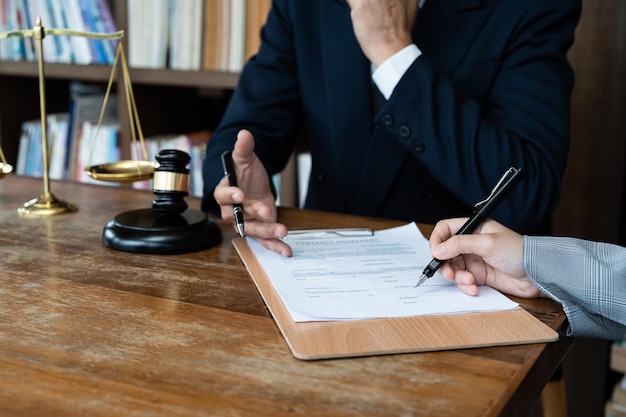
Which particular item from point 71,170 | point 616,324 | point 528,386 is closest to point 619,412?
point 616,324

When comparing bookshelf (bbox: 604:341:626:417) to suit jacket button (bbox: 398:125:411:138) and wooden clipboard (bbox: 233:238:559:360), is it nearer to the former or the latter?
suit jacket button (bbox: 398:125:411:138)

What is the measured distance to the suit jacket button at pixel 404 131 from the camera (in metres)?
1.27

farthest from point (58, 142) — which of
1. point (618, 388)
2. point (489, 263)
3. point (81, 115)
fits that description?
point (489, 263)

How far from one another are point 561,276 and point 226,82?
1545 millimetres

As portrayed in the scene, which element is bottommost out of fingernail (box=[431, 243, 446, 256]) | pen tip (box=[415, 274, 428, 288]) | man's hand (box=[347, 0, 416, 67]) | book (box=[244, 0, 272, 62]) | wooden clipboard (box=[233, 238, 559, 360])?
pen tip (box=[415, 274, 428, 288])

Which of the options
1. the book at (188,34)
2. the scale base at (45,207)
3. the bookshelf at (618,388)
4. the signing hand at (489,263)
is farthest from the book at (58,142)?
the signing hand at (489,263)

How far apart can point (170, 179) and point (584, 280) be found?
0.60 m

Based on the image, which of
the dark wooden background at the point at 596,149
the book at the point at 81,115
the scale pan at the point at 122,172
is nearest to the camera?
the scale pan at the point at 122,172

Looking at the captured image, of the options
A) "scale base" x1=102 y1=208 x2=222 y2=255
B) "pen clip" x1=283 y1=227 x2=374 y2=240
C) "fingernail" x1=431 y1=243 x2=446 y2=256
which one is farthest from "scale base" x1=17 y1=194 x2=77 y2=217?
"fingernail" x1=431 y1=243 x2=446 y2=256

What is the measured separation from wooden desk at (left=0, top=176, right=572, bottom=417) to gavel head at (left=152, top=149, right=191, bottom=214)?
0.54 ft

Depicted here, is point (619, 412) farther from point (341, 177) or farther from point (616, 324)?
point (616, 324)

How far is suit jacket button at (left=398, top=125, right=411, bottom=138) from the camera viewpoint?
1.27 metres

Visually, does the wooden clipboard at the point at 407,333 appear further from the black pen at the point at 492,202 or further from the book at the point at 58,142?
the book at the point at 58,142

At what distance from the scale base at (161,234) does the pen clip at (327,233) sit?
114 millimetres
